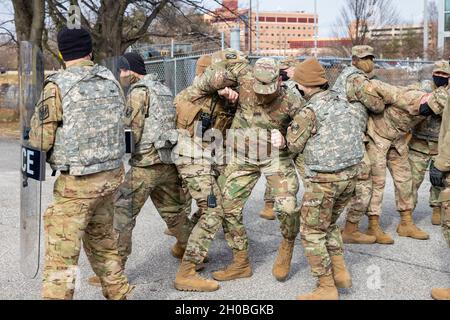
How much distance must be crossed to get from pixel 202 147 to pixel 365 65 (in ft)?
6.99

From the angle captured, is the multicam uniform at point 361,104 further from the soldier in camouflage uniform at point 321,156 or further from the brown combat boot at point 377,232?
the soldier in camouflage uniform at point 321,156

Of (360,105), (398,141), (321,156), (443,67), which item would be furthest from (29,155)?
(443,67)

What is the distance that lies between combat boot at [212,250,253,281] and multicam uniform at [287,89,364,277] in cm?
71

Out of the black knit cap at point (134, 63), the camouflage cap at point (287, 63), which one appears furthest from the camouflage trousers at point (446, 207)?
the camouflage cap at point (287, 63)

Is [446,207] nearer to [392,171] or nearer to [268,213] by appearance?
[392,171]

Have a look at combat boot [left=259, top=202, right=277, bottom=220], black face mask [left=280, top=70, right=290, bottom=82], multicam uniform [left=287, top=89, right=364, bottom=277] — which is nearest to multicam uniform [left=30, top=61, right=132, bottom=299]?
multicam uniform [left=287, top=89, right=364, bottom=277]

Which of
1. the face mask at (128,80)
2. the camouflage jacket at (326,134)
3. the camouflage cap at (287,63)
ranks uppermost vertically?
the camouflage cap at (287,63)

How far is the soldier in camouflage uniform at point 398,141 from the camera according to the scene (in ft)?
18.3

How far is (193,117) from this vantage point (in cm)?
461

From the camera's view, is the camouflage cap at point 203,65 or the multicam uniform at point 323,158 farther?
the camouflage cap at point 203,65

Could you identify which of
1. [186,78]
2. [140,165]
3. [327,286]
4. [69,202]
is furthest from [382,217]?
[186,78]

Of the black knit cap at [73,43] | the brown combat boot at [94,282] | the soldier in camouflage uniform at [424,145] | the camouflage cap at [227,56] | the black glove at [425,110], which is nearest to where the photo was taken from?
the black knit cap at [73,43]

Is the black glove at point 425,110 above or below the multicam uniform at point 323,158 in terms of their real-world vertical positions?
above
